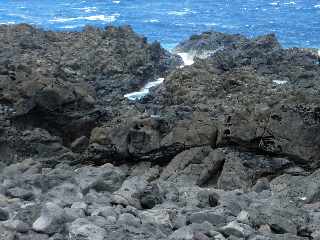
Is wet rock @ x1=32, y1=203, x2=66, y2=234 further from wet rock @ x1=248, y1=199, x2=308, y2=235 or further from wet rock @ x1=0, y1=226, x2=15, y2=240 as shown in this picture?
wet rock @ x1=248, y1=199, x2=308, y2=235

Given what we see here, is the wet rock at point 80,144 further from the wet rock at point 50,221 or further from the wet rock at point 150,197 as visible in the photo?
the wet rock at point 50,221

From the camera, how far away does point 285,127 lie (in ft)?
50.1

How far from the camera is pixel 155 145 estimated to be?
1628 cm

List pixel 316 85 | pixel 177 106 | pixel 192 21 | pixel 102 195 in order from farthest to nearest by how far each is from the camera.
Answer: pixel 192 21 → pixel 316 85 → pixel 177 106 → pixel 102 195

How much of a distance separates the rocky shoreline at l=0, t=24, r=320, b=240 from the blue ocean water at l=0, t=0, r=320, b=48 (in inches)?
694

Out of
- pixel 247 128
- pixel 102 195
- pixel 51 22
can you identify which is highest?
pixel 102 195

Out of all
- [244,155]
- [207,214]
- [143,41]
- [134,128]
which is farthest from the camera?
[143,41]

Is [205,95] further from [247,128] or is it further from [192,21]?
[192,21]

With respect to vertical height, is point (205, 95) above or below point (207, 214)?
below

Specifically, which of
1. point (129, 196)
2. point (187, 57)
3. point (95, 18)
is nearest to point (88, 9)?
point (95, 18)

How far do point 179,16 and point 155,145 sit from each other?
153 ft

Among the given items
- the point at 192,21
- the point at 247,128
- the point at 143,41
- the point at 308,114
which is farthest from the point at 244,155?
the point at 192,21

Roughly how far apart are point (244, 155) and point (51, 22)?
46200 mm

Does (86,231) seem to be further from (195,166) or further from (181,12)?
(181,12)
